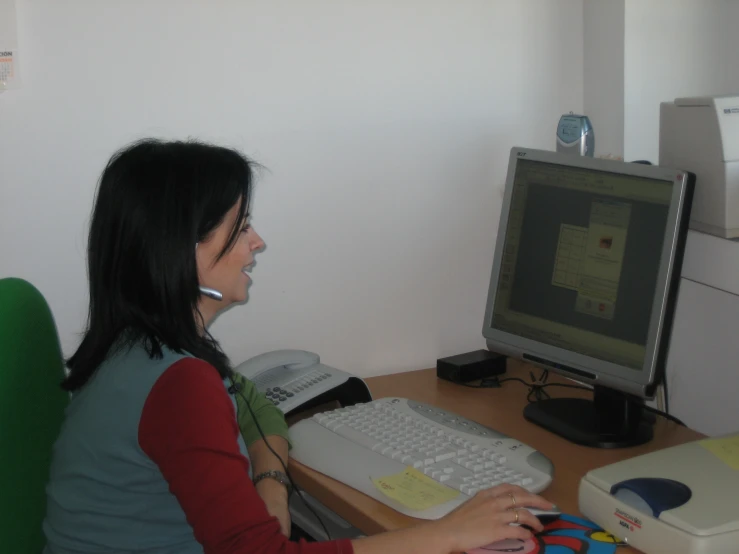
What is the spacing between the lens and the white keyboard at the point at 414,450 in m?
1.34

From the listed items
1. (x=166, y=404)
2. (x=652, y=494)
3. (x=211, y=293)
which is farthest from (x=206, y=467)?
(x=652, y=494)

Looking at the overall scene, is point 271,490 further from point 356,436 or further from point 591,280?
point 591,280

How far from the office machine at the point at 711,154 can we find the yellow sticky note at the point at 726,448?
0.37 m

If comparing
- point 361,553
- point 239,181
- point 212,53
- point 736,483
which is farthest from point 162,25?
point 736,483

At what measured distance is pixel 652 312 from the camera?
1.46 m

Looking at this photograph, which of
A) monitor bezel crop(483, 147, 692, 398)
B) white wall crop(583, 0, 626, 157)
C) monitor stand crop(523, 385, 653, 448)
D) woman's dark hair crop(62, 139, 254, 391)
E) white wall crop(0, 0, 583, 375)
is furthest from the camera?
white wall crop(583, 0, 626, 157)

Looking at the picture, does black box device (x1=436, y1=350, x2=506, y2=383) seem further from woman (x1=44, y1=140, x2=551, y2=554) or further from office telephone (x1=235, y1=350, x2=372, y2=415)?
woman (x1=44, y1=140, x2=551, y2=554)

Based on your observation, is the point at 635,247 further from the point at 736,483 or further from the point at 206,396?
the point at 206,396

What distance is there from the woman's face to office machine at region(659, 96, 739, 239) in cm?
80

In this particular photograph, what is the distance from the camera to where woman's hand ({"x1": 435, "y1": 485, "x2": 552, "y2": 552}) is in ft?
3.76

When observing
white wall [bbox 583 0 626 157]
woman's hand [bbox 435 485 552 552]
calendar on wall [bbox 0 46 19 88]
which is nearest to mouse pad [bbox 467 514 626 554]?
woman's hand [bbox 435 485 552 552]

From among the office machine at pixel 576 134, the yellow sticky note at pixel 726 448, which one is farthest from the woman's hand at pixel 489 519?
the office machine at pixel 576 134

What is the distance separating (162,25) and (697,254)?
1.08m

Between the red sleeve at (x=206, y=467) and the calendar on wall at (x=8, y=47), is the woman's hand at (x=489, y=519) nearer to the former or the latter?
the red sleeve at (x=206, y=467)
